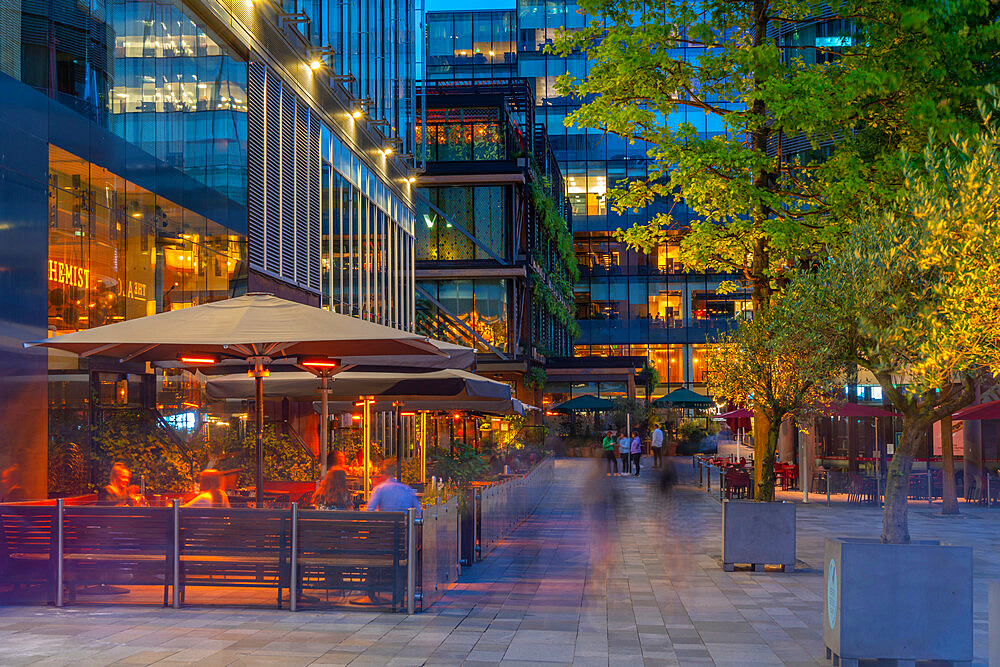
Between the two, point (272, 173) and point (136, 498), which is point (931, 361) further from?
point (272, 173)

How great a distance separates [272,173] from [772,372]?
1070 cm

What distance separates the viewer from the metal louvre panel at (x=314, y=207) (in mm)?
22000

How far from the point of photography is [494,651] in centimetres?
785

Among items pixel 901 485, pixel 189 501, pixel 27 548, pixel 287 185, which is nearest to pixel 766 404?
pixel 901 485

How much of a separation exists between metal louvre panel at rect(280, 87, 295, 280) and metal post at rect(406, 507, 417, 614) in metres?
11.4

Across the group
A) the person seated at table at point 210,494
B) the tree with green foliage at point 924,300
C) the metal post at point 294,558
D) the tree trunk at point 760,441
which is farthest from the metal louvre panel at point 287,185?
the tree with green foliage at point 924,300

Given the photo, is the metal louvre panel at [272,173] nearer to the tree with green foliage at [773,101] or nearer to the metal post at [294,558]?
the tree with green foliage at [773,101]

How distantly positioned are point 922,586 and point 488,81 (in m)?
A: 41.6

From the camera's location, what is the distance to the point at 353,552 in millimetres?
9359

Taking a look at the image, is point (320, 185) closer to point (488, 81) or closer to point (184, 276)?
point (184, 276)

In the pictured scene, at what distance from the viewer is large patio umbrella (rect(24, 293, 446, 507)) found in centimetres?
936

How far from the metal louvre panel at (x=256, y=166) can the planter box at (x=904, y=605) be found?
1325cm

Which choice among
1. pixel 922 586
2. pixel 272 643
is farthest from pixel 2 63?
pixel 922 586

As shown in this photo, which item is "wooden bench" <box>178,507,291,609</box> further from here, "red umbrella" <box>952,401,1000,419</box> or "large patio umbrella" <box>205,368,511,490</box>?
"red umbrella" <box>952,401,1000,419</box>
